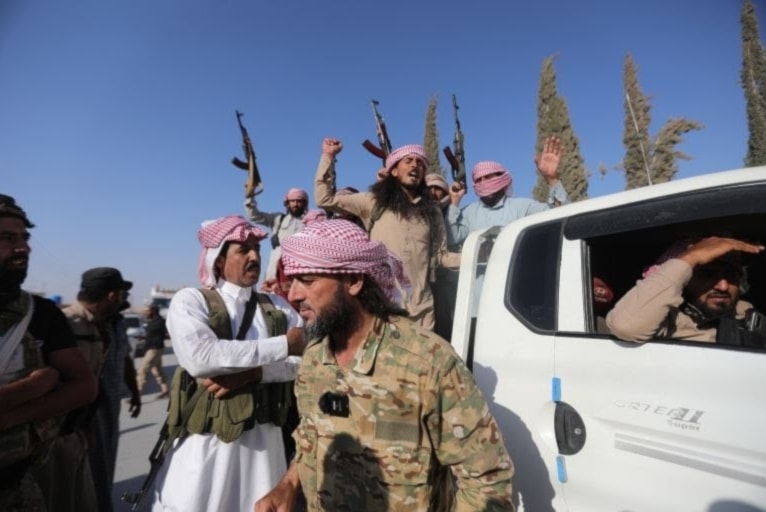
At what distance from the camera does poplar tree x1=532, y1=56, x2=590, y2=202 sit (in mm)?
19703

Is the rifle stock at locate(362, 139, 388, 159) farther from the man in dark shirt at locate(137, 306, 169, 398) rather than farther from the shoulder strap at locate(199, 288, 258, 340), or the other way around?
the man in dark shirt at locate(137, 306, 169, 398)

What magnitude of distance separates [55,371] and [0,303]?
1.19 feet

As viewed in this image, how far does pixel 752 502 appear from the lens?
3.94ft

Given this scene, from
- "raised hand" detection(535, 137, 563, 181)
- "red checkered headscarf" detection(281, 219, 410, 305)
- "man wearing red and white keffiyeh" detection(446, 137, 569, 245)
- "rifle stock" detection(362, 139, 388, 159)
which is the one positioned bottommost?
"red checkered headscarf" detection(281, 219, 410, 305)

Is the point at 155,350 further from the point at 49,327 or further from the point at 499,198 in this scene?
the point at 499,198

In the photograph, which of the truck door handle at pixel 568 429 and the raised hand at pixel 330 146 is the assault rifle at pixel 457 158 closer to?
the raised hand at pixel 330 146

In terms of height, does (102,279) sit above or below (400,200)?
below

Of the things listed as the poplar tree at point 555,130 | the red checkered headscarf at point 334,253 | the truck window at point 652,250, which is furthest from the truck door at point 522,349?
the poplar tree at point 555,130

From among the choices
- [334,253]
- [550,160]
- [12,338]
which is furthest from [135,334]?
[334,253]

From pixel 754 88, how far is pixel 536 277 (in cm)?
2136

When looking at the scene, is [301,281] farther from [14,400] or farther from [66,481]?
[66,481]

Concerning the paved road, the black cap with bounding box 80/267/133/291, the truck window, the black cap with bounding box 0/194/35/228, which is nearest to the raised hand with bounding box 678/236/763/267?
the truck window

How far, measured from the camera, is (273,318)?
240cm

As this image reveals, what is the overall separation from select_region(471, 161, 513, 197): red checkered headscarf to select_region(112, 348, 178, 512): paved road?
4026mm
